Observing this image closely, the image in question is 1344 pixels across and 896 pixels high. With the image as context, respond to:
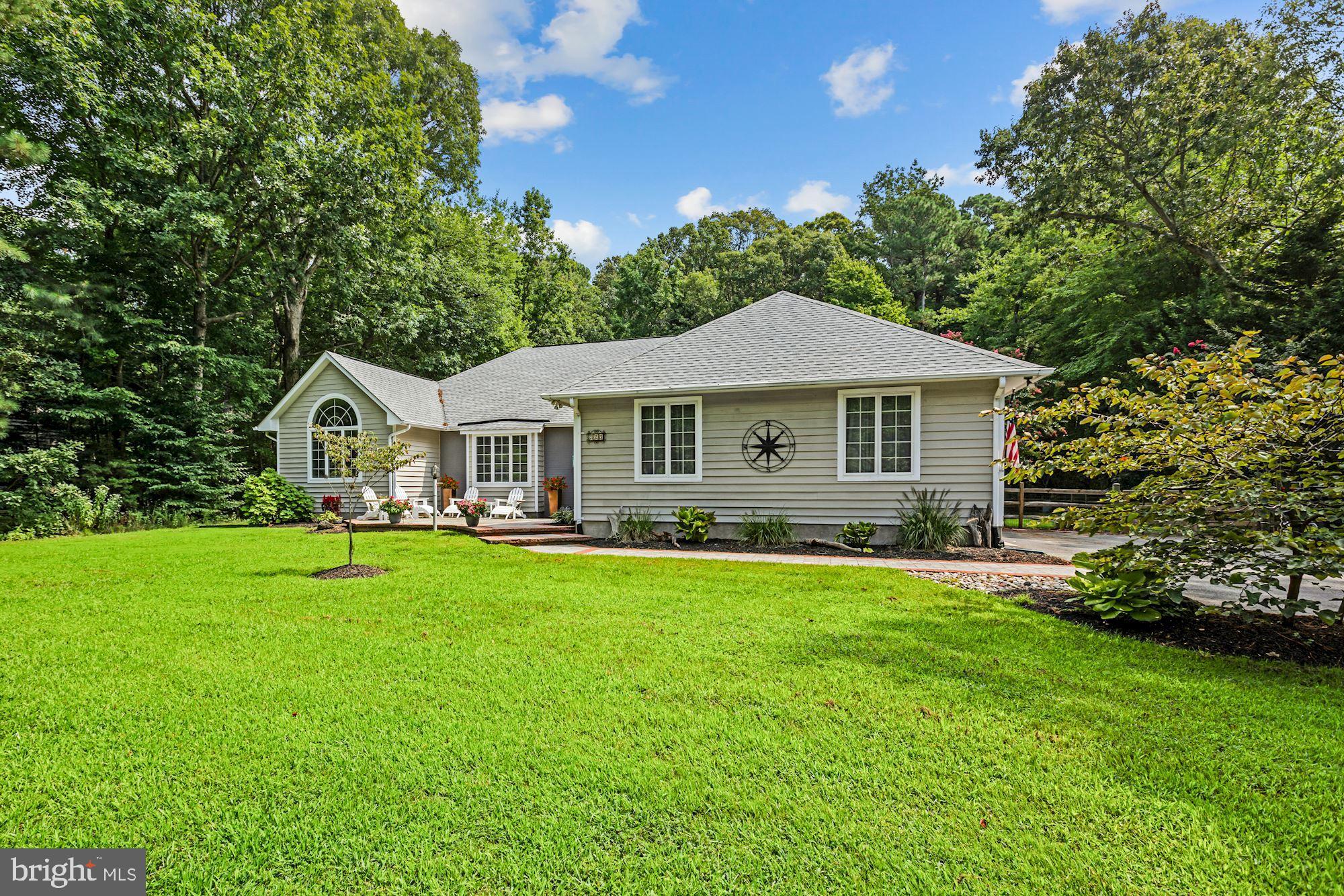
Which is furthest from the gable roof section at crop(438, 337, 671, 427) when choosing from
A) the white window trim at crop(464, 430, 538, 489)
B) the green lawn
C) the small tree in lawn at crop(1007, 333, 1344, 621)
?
the small tree in lawn at crop(1007, 333, 1344, 621)

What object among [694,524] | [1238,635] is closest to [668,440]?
[694,524]

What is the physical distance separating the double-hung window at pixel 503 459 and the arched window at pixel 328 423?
3396 mm

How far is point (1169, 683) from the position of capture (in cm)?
363

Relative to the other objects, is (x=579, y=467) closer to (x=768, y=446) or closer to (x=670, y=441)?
Result: (x=670, y=441)

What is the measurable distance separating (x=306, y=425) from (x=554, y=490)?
7507 mm

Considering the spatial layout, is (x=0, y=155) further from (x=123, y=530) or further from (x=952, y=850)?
(x=952, y=850)

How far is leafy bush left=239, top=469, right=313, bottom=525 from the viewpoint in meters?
13.9

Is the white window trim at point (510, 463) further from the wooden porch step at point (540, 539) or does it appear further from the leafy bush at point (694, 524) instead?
the leafy bush at point (694, 524)

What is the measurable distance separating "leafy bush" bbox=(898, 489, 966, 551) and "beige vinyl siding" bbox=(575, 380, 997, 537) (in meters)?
0.16

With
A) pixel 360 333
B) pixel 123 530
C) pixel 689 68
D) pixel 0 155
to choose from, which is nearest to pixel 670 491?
pixel 689 68

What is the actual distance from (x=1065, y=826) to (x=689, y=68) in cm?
1580

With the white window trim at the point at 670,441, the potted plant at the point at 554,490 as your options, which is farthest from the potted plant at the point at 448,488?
the white window trim at the point at 670,441
